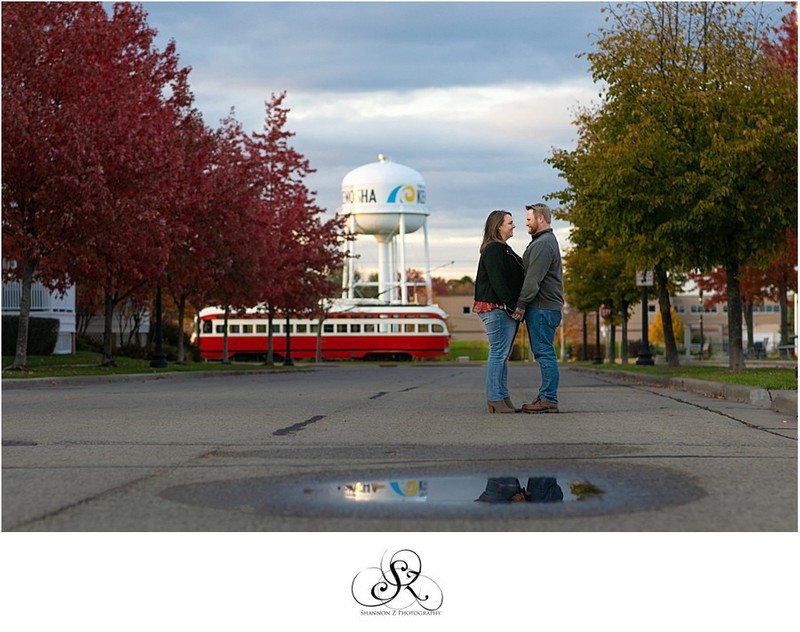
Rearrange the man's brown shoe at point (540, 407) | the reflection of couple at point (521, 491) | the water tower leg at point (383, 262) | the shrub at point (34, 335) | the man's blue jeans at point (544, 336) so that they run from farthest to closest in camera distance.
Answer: the water tower leg at point (383, 262) → the shrub at point (34, 335) → the man's brown shoe at point (540, 407) → the man's blue jeans at point (544, 336) → the reflection of couple at point (521, 491)

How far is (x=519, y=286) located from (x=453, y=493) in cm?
629

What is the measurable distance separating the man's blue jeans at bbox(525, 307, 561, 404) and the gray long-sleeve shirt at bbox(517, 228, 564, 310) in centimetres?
8

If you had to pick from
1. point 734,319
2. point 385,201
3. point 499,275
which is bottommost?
point 734,319

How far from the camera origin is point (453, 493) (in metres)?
6.13

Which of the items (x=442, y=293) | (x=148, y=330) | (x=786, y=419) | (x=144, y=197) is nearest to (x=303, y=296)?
(x=148, y=330)

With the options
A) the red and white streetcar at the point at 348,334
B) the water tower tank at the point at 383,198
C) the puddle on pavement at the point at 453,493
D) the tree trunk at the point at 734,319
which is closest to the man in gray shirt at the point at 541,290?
the puddle on pavement at the point at 453,493

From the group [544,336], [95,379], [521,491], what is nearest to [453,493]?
[521,491]

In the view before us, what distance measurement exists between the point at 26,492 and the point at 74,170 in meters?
18.9

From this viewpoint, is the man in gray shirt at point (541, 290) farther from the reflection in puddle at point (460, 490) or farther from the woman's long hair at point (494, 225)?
the reflection in puddle at point (460, 490)

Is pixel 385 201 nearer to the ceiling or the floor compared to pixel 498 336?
nearer to the ceiling

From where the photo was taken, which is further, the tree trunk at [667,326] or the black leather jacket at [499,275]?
the tree trunk at [667,326]

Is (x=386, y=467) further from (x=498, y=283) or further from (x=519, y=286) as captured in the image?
(x=519, y=286)

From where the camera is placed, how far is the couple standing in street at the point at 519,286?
1191 cm
